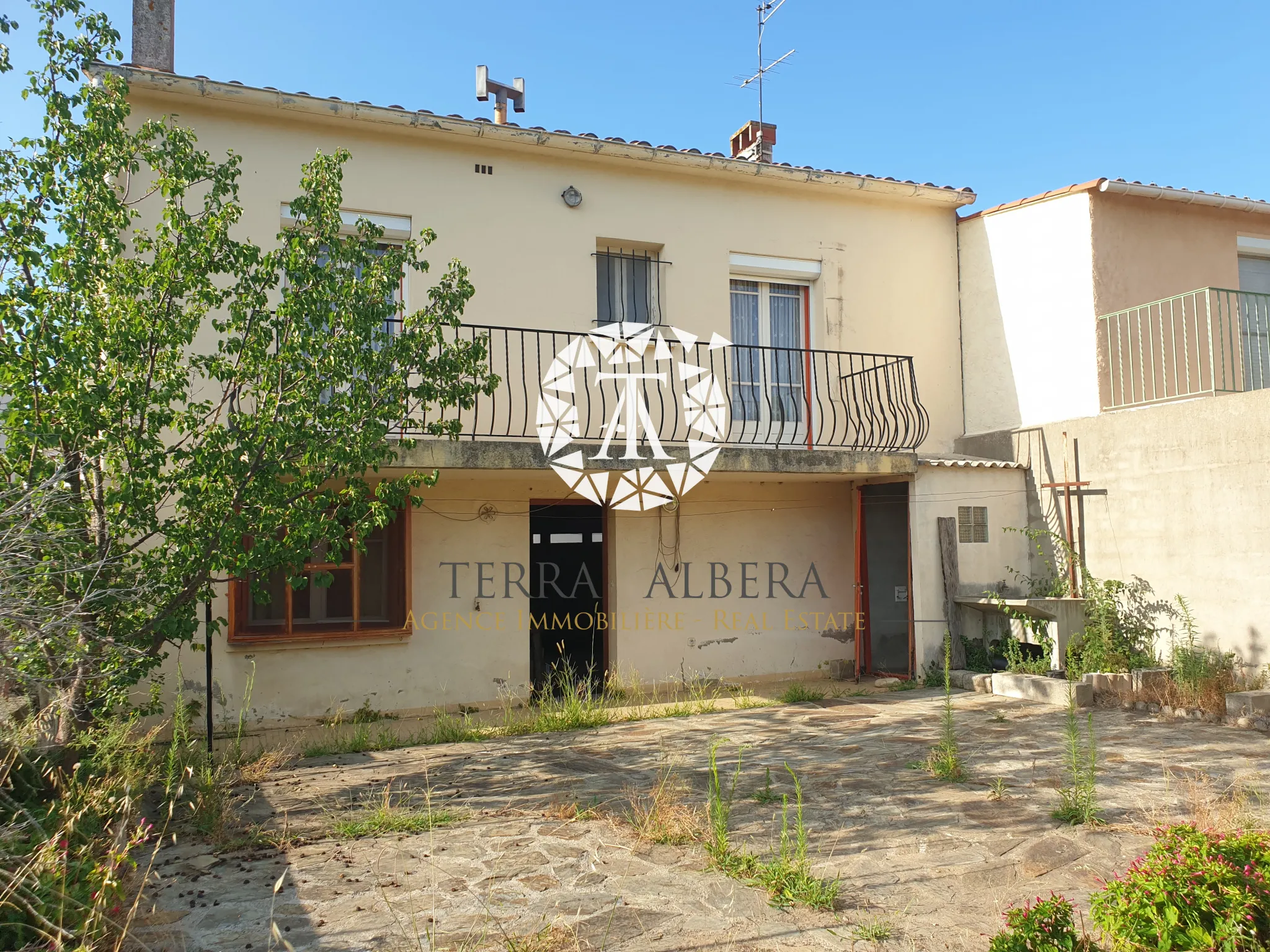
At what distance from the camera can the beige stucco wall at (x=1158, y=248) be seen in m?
9.51

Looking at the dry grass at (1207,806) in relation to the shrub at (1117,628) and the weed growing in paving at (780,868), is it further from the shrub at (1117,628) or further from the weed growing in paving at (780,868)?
the shrub at (1117,628)

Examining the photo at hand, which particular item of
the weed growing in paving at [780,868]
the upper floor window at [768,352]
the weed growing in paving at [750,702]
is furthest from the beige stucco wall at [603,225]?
the weed growing in paving at [780,868]

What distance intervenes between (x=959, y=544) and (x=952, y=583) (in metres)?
0.43

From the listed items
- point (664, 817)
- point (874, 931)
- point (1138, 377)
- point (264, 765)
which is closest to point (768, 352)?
point (1138, 377)

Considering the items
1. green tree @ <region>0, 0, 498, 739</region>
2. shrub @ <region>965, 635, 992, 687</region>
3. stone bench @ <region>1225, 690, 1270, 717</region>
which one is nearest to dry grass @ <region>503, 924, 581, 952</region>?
green tree @ <region>0, 0, 498, 739</region>

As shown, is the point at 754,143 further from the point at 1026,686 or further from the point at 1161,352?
the point at 1026,686

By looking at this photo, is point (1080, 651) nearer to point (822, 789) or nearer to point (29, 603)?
point (822, 789)

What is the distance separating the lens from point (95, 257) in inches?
201

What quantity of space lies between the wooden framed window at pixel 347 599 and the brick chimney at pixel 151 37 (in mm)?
4731

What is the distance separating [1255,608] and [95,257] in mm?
8948

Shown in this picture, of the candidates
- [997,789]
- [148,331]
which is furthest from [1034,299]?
[148,331]

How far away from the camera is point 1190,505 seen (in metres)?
8.08

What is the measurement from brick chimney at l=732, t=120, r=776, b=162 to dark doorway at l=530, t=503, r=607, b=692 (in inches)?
194

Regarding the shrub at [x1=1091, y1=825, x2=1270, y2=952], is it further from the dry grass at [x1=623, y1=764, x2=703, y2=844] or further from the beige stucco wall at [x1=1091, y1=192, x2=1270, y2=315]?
the beige stucco wall at [x1=1091, y1=192, x2=1270, y2=315]
